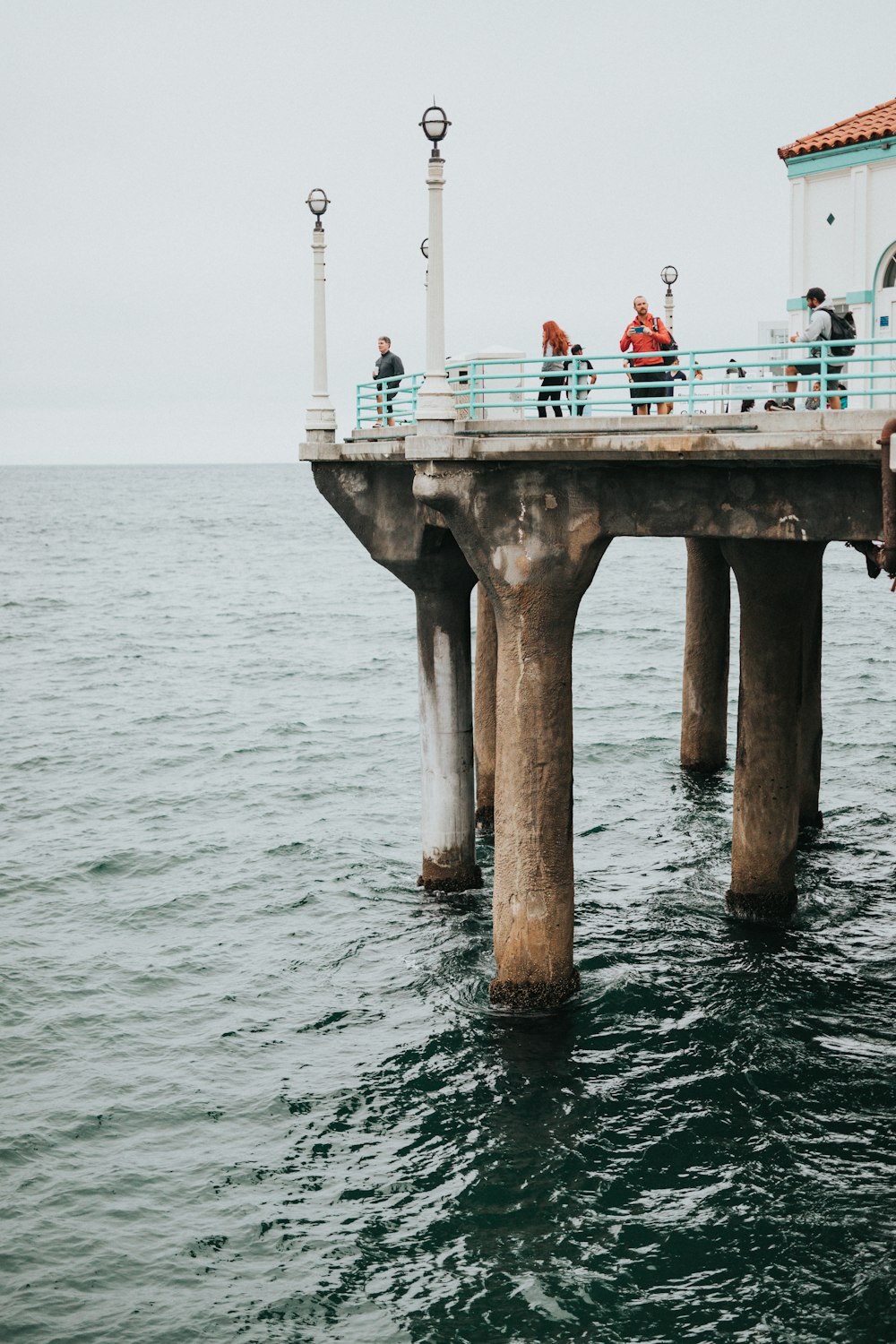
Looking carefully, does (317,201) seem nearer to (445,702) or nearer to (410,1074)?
(445,702)

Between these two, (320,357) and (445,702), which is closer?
(445,702)

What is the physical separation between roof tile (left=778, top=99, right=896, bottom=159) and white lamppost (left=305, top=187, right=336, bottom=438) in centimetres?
665

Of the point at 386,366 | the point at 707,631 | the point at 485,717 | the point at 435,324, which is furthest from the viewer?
the point at 707,631

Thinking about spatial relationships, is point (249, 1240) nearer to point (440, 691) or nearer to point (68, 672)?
point (440, 691)

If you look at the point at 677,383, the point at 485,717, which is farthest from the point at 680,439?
the point at 485,717

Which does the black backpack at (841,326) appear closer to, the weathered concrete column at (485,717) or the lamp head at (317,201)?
the lamp head at (317,201)

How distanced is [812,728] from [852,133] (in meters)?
9.54

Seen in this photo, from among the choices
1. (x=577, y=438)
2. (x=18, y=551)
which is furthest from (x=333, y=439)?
(x=18, y=551)

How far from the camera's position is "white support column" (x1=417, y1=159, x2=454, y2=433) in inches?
680

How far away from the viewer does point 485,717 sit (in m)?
26.5

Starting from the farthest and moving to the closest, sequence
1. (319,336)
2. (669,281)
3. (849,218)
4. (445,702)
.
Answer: (669,281) → (319,336) → (445,702) → (849,218)

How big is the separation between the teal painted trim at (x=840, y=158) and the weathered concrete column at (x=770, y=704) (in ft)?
17.1

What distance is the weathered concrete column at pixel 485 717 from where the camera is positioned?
2605 cm

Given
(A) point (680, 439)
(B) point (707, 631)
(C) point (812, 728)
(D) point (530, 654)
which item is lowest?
(C) point (812, 728)
